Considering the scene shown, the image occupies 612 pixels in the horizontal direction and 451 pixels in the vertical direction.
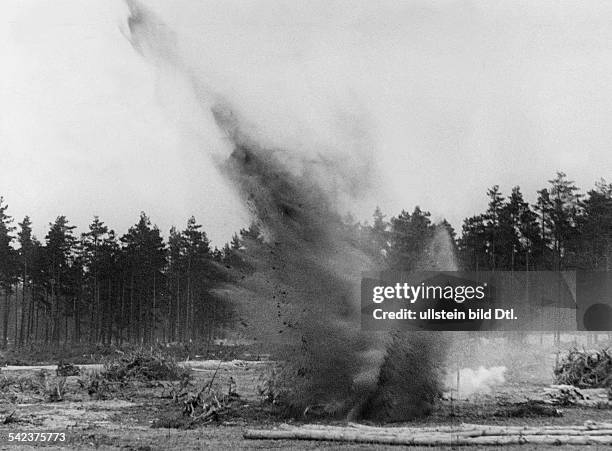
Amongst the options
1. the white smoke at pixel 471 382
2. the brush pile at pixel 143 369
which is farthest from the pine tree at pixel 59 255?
the white smoke at pixel 471 382

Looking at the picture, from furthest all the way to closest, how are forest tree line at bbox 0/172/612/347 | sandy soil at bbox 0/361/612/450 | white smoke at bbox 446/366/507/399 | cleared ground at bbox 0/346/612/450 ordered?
forest tree line at bbox 0/172/612/347 → white smoke at bbox 446/366/507/399 → cleared ground at bbox 0/346/612/450 → sandy soil at bbox 0/361/612/450

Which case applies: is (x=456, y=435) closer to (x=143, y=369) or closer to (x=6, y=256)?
(x=143, y=369)

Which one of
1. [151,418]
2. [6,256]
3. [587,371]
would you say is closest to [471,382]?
[587,371]

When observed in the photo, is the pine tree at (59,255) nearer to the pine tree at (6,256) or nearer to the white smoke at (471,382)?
the pine tree at (6,256)

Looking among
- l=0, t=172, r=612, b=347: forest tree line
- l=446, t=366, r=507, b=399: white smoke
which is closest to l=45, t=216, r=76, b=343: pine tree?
A: l=0, t=172, r=612, b=347: forest tree line

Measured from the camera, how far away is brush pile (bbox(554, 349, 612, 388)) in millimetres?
35688

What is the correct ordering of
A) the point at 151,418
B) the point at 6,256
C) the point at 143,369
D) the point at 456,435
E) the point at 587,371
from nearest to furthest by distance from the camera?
the point at 456,435
the point at 151,418
the point at 587,371
the point at 143,369
the point at 6,256

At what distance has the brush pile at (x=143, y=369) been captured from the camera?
125 feet

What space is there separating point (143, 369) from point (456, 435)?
22.6 m

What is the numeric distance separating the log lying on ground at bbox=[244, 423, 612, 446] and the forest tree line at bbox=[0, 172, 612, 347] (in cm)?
1938

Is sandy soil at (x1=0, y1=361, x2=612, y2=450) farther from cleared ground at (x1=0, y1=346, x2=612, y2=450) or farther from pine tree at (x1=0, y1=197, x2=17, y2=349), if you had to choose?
pine tree at (x1=0, y1=197, x2=17, y2=349)

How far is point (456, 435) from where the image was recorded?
68.5 ft

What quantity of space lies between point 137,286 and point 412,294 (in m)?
74.7

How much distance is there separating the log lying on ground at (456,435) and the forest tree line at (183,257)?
19383 millimetres
